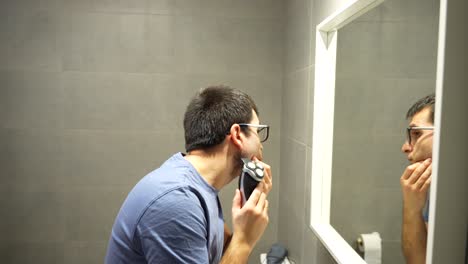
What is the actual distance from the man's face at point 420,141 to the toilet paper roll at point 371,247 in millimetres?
258

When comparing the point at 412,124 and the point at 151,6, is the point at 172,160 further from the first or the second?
the point at 151,6

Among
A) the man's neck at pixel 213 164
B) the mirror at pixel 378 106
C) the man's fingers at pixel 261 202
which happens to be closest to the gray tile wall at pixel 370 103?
the mirror at pixel 378 106

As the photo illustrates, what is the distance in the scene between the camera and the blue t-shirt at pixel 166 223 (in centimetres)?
74

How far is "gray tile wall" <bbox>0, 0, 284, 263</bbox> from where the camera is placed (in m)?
1.87

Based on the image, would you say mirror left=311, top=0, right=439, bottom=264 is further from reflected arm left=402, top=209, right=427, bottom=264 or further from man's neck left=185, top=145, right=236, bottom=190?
man's neck left=185, top=145, right=236, bottom=190

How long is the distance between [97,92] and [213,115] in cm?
122

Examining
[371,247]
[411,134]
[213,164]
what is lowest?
[371,247]

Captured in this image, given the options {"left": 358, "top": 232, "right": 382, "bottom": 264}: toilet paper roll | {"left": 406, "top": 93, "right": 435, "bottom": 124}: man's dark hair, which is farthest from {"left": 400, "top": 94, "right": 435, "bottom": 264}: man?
{"left": 358, "top": 232, "right": 382, "bottom": 264}: toilet paper roll

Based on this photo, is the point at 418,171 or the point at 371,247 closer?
the point at 418,171

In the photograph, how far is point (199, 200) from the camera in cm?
82

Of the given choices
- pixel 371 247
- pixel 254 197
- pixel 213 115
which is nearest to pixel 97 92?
pixel 213 115

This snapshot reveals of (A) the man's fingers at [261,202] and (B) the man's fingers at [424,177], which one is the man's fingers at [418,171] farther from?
(A) the man's fingers at [261,202]

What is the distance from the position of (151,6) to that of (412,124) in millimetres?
1579

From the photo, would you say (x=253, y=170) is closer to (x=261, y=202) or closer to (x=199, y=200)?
(x=261, y=202)
